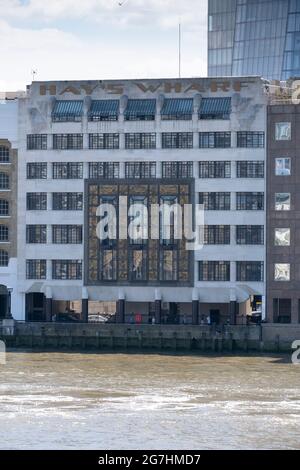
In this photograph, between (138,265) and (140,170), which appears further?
(138,265)

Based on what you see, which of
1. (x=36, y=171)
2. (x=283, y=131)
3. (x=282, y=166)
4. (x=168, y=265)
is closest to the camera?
(x=283, y=131)

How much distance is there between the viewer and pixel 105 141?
15262 cm

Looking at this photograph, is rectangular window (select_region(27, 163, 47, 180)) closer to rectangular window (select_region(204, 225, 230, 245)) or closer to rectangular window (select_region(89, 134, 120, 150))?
rectangular window (select_region(89, 134, 120, 150))

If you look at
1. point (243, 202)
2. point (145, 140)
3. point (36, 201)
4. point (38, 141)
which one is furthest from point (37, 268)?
point (243, 202)

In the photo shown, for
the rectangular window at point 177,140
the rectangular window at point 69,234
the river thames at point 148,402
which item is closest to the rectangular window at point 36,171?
the rectangular window at point 69,234

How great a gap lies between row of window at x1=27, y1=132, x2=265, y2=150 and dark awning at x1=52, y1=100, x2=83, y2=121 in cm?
168

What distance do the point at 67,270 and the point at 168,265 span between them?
9583 millimetres

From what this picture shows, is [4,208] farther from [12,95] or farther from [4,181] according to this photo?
[12,95]

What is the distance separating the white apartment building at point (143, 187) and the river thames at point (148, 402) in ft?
52.9

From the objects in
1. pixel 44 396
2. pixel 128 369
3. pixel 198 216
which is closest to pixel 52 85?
pixel 198 216

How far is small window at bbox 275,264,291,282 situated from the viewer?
490ft

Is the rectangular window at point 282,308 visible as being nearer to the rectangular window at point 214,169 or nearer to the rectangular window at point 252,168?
the rectangular window at point 252,168

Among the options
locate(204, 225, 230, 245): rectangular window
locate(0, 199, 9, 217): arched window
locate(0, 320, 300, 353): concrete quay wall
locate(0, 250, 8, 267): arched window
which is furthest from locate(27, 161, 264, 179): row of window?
locate(0, 320, 300, 353): concrete quay wall

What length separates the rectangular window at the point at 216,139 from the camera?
492 feet
